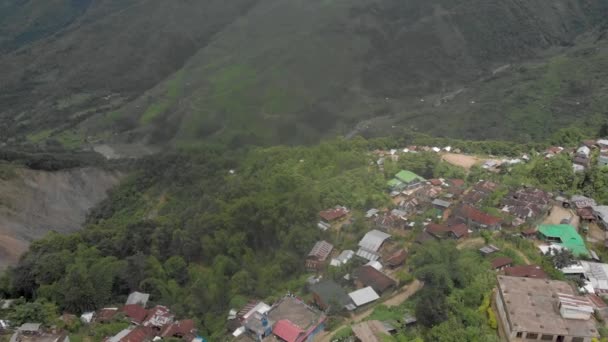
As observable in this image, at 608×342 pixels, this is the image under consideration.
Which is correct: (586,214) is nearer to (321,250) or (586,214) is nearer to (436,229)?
(436,229)

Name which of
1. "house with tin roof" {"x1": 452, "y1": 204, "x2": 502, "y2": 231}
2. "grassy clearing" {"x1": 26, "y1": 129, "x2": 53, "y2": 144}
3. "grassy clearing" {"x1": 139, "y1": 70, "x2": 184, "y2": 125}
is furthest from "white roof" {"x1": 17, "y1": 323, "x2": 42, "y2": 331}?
"grassy clearing" {"x1": 26, "y1": 129, "x2": 53, "y2": 144}

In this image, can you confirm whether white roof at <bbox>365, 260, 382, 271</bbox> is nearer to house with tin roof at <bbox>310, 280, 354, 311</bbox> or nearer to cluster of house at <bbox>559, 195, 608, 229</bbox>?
house with tin roof at <bbox>310, 280, 354, 311</bbox>

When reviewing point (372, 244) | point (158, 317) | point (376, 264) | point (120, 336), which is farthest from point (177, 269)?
point (376, 264)

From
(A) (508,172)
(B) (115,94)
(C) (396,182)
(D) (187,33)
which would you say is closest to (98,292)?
(C) (396,182)

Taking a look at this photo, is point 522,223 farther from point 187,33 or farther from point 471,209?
point 187,33

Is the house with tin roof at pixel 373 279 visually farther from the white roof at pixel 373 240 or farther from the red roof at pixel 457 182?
the red roof at pixel 457 182

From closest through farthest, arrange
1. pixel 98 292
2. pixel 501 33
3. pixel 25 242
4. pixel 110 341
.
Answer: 1. pixel 110 341
2. pixel 98 292
3. pixel 25 242
4. pixel 501 33
